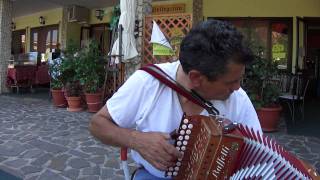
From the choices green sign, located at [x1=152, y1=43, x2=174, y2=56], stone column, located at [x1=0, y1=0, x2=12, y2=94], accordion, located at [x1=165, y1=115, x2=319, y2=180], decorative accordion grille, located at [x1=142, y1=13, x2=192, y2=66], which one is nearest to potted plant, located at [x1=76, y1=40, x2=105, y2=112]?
decorative accordion grille, located at [x1=142, y1=13, x2=192, y2=66]

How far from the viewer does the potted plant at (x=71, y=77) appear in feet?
27.8

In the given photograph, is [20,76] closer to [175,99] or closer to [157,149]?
[175,99]

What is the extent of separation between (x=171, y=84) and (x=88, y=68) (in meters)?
6.30

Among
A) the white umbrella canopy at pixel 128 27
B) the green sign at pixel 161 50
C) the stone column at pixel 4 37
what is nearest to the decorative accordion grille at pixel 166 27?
the green sign at pixel 161 50

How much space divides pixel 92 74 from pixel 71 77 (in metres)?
0.75

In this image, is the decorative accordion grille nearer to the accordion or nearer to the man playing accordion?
the man playing accordion

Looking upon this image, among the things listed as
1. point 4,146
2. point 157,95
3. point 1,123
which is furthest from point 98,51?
point 157,95

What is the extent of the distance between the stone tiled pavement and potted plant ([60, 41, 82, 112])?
34cm

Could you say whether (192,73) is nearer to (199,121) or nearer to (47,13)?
(199,121)

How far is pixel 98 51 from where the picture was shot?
8.44 metres

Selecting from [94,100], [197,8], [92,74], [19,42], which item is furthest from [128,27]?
[19,42]

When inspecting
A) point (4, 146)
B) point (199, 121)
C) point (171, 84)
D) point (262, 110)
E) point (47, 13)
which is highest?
point (47, 13)

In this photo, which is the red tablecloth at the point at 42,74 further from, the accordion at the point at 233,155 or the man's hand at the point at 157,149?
the accordion at the point at 233,155

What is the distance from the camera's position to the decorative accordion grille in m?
7.08
